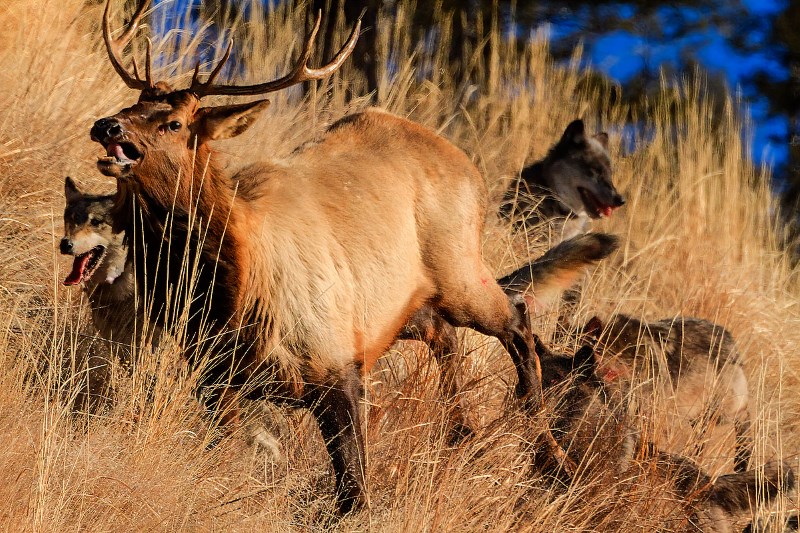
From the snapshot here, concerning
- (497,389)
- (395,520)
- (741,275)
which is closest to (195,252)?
(395,520)

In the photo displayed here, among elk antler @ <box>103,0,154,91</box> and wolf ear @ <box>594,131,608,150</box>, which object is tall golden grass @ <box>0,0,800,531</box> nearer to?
wolf ear @ <box>594,131,608,150</box>

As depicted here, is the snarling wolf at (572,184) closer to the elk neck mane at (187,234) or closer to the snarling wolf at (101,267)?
the snarling wolf at (101,267)

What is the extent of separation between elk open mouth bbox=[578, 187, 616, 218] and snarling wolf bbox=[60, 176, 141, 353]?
17.0 feet

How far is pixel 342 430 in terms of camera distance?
5.07 meters

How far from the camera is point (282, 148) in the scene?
8.79 metres

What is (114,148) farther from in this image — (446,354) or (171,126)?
(446,354)

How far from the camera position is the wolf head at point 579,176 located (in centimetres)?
1027

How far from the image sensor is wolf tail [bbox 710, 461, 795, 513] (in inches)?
210

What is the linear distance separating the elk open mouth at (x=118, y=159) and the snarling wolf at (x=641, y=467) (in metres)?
2.22

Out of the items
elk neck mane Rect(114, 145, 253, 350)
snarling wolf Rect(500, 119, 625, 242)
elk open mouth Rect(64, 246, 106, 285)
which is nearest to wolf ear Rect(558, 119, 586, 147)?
snarling wolf Rect(500, 119, 625, 242)

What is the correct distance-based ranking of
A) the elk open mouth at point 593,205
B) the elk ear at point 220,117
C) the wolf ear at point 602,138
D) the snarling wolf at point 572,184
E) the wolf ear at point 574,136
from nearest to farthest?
the elk ear at point 220,117, the snarling wolf at point 572,184, the elk open mouth at point 593,205, the wolf ear at point 574,136, the wolf ear at point 602,138

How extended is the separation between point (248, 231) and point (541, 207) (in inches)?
206

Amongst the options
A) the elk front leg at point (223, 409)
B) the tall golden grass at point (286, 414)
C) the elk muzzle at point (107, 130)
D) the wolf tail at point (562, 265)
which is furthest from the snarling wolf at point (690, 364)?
the elk muzzle at point (107, 130)

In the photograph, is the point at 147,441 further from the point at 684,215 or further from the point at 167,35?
the point at 684,215
